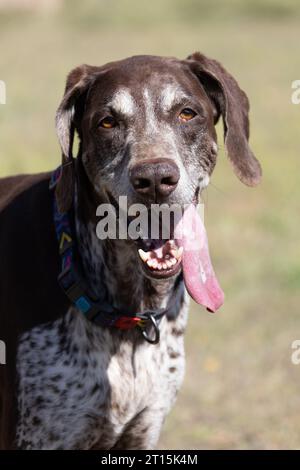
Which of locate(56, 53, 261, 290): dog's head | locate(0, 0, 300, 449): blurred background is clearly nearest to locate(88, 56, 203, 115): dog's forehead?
locate(56, 53, 261, 290): dog's head

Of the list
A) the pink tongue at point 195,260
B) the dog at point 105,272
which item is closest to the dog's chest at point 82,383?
the dog at point 105,272

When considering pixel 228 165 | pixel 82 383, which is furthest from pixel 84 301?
pixel 228 165

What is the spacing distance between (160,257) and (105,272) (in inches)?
17.4

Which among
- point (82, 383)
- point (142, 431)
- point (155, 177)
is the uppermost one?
point (155, 177)

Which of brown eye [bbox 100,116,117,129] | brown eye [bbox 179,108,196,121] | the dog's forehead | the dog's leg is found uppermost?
the dog's forehead

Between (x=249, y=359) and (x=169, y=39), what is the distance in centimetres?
1528

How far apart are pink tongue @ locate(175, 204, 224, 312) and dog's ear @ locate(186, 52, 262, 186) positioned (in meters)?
0.43

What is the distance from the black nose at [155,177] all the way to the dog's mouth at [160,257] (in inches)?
11.2

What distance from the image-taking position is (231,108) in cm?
455

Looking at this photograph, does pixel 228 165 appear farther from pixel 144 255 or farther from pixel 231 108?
pixel 144 255

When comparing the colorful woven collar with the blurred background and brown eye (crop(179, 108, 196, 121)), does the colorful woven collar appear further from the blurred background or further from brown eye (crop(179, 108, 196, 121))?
the blurred background

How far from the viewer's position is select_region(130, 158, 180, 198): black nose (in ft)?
13.0

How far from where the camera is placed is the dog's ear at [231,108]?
4.54m

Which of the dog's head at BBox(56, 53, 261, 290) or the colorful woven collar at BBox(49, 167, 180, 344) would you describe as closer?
the dog's head at BBox(56, 53, 261, 290)
